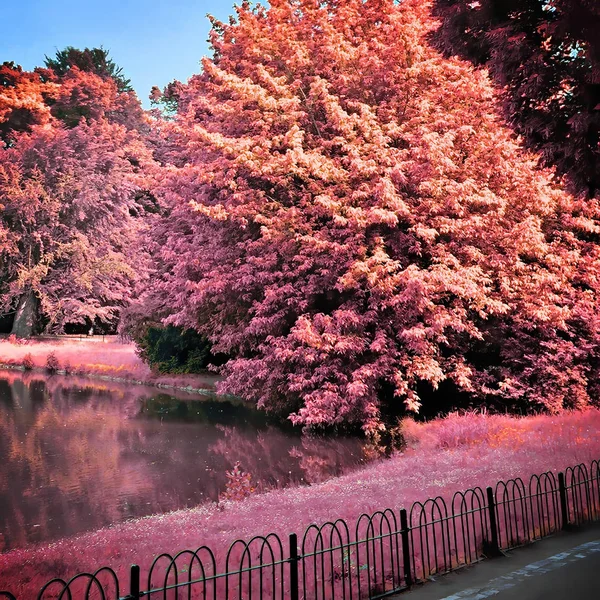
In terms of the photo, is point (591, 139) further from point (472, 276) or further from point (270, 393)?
point (270, 393)

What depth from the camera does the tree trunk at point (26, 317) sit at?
162 ft

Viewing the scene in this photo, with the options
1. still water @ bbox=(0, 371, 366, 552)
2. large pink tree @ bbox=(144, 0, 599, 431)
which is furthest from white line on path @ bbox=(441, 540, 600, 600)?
large pink tree @ bbox=(144, 0, 599, 431)

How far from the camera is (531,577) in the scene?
6.82 m

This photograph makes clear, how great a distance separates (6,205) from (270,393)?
3554cm

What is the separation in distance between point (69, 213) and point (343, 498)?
46.6 meters

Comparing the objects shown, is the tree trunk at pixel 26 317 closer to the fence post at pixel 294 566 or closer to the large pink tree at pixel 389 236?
the large pink tree at pixel 389 236

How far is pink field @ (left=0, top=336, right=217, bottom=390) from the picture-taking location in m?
34.2

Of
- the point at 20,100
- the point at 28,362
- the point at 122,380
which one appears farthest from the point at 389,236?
the point at 20,100

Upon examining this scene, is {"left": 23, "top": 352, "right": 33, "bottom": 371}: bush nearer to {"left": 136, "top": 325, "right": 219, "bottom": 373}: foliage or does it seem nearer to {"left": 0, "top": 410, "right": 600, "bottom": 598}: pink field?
{"left": 136, "top": 325, "right": 219, "bottom": 373}: foliage

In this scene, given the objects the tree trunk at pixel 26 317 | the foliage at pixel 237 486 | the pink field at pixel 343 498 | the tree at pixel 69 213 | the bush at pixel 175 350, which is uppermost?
the tree at pixel 69 213

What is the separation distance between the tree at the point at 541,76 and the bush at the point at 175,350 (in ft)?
86.9

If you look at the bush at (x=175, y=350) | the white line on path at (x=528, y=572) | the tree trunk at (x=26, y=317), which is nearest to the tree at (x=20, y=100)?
the tree trunk at (x=26, y=317)

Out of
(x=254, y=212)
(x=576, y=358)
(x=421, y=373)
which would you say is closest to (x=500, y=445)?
(x=421, y=373)

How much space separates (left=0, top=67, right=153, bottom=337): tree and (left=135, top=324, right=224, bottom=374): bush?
12.4 meters
